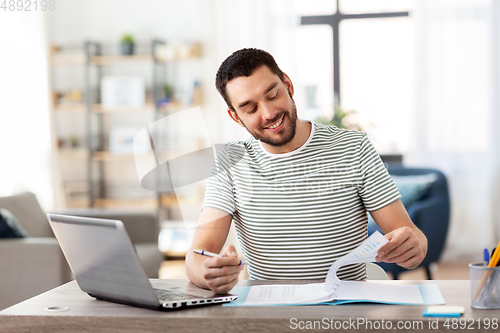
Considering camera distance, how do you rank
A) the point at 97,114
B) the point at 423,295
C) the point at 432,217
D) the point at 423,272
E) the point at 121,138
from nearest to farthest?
the point at 423,295
the point at 432,217
the point at 423,272
the point at 121,138
the point at 97,114

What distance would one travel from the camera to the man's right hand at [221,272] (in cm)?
99

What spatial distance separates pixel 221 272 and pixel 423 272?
2982 mm

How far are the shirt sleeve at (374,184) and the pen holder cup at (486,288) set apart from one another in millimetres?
428

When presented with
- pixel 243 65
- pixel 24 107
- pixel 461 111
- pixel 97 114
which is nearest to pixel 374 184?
pixel 243 65

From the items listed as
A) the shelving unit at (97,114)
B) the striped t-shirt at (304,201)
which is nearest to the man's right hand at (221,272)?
the striped t-shirt at (304,201)

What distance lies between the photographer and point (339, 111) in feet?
12.6

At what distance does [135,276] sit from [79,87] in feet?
12.7

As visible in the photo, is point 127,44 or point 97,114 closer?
point 127,44

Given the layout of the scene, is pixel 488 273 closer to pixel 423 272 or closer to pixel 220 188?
pixel 220 188

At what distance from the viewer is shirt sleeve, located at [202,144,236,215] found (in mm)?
1356

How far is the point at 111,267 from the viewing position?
0.94 meters

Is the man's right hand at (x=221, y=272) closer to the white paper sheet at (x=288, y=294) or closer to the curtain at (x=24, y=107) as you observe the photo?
the white paper sheet at (x=288, y=294)

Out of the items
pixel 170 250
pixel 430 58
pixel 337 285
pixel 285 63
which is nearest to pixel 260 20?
pixel 285 63

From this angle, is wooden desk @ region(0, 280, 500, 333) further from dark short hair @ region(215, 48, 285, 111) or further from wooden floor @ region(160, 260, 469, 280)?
wooden floor @ region(160, 260, 469, 280)
